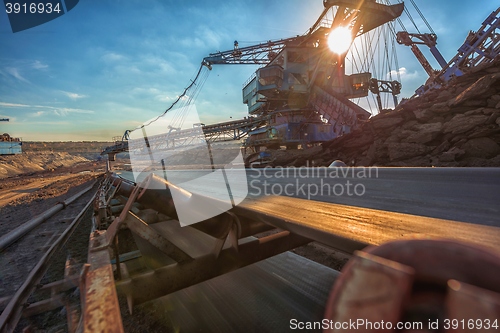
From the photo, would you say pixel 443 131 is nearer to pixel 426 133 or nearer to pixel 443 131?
pixel 443 131

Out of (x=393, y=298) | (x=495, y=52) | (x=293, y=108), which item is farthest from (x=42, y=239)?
(x=495, y=52)

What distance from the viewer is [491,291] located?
52 cm

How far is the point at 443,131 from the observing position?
29.1 ft

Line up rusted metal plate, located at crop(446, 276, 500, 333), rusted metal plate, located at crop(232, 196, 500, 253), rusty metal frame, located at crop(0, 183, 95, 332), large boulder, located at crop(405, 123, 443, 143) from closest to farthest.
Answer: rusted metal plate, located at crop(446, 276, 500, 333)
rusted metal plate, located at crop(232, 196, 500, 253)
rusty metal frame, located at crop(0, 183, 95, 332)
large boulder, located at crop(405, 123, 443, 143)

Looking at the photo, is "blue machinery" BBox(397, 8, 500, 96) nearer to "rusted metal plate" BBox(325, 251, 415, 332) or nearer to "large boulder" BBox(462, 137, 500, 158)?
"large boulder" BBox(462, 137, 500, 158)

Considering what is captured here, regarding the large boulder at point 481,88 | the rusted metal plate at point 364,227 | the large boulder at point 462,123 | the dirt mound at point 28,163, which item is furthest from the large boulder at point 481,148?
the dirt mound at point 28,163

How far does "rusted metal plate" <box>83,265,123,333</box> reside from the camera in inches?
37.0

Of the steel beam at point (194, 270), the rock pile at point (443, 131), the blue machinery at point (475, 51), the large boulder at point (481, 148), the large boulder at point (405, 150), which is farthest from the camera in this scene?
the blue machinery at point (475, 51)

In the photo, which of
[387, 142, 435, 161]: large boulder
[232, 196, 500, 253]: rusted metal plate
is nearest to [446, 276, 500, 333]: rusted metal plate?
[232, 196, 500, 253]: rusted metal plate

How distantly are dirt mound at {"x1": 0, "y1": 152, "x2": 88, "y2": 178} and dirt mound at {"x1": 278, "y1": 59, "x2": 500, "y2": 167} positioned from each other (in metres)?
49.1

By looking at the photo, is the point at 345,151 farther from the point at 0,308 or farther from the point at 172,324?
the point at 0,308

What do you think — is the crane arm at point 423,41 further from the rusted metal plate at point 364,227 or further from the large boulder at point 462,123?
the rusted metal plate at point 364,227

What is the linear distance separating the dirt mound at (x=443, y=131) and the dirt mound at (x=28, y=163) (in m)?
49.1

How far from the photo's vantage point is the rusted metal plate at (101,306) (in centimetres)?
94
